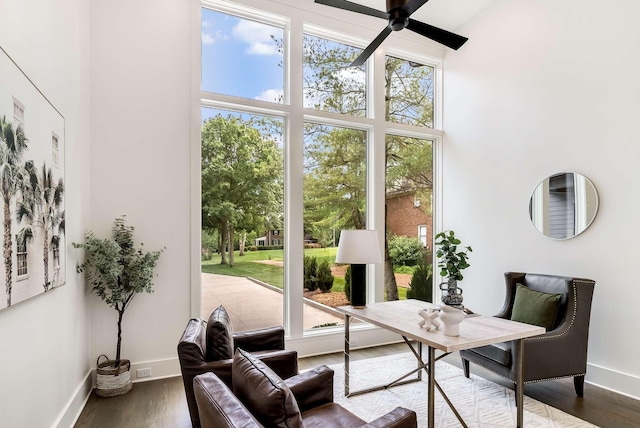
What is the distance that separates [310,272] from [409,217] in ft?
5.44

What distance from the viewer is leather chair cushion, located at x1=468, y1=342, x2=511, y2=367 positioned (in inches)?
121

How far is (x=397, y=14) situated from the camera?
9.17 ft

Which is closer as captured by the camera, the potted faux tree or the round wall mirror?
the potted faux tree

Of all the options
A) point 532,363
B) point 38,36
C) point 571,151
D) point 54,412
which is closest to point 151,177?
point 38,36

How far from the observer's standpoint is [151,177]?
12.3 ft

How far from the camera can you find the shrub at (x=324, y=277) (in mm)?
4684

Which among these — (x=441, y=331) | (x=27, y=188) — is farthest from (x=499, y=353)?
(x=27, y=188)

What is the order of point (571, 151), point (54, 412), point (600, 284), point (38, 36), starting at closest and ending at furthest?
point (38, 36) → point (54, 412) → point (600, 284) → point (571, 151)

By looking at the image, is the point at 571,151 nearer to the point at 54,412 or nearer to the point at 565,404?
the point at 565,404

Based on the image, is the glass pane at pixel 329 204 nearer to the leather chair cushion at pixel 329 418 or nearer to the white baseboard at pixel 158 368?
the white baseboard at pixel 158 368

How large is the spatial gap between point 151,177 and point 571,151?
4190mm

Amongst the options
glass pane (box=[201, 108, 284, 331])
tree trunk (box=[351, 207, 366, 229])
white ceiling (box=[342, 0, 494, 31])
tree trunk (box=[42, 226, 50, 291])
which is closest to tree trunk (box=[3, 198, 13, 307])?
tree trunk (box=[42, 226, 50, 291])

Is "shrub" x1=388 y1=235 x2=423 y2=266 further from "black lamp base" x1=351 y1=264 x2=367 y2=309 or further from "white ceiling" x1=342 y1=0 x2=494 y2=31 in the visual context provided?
"white ceiling" x1=342 y1=0 x2=494 y2=31

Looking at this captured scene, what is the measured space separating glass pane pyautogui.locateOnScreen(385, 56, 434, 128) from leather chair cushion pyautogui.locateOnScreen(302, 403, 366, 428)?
3.98 metres
